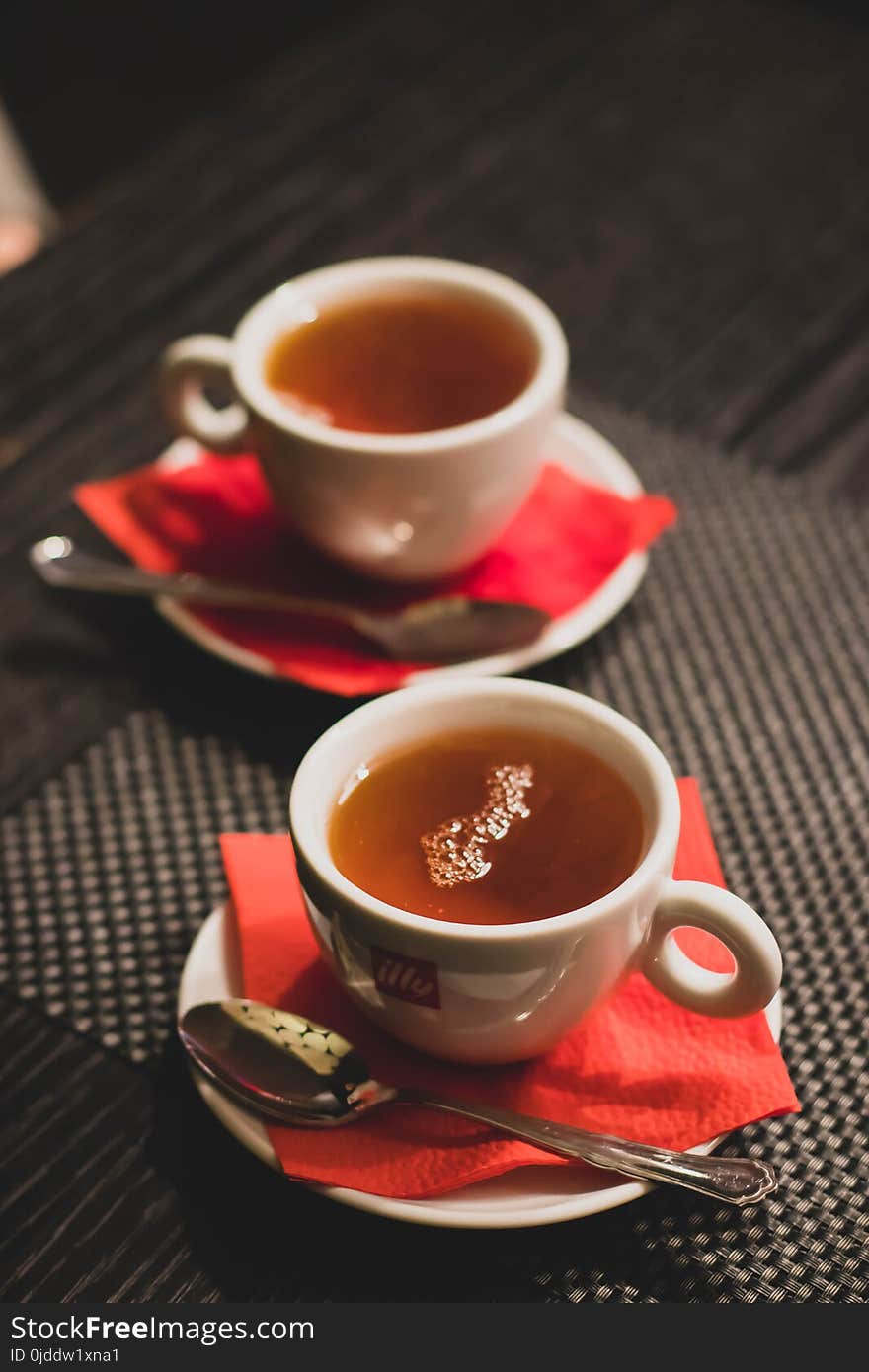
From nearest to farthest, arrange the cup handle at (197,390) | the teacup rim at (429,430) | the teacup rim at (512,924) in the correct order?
the teacup rim at (512,924)
the teacup rim at (429,430)
the cup handle at (197,390)

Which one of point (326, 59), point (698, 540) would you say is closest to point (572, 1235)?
point (698, 540)

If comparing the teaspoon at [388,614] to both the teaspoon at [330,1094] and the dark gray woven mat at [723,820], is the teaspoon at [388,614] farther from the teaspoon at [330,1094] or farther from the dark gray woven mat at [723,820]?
the teaspoon at [330,1094]

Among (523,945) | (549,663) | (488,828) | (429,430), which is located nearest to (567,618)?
(549,663)

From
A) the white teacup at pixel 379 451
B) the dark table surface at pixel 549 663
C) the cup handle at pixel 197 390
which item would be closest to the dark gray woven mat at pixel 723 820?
the dark table surface at pixel 549 663

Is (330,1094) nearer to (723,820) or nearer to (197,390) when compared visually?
(723,820)

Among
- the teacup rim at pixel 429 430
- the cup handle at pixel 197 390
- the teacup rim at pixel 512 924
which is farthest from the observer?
the cup handle at pixel 197 390

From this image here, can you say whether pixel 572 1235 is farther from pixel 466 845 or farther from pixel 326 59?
pixel 326 59

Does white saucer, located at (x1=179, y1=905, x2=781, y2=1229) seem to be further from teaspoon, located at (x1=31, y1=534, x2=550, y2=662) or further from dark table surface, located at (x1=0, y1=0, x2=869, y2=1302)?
teaspoon, located at (x1=31, y1=534, x2=550, y2=662)
